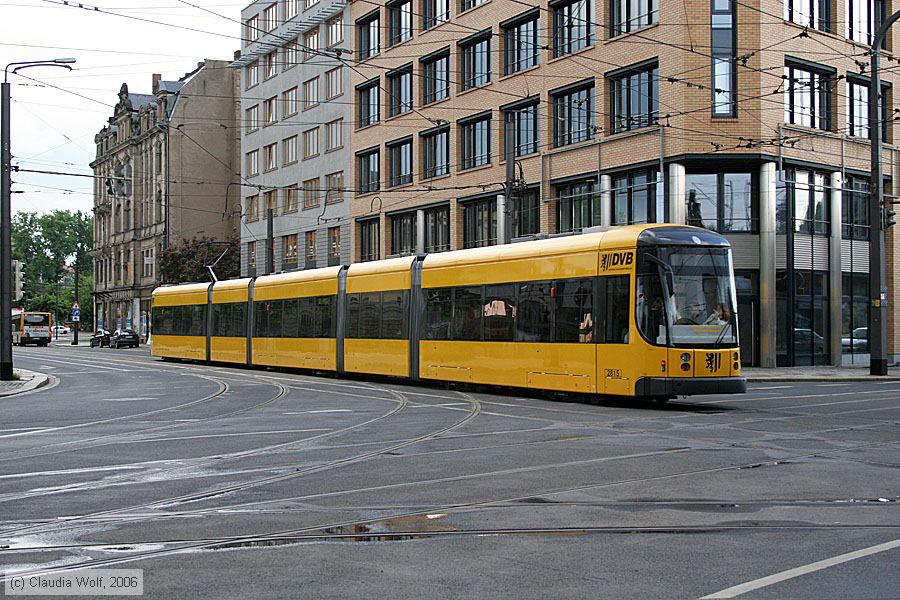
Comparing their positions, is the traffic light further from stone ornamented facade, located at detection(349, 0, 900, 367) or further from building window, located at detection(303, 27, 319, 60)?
building window, located at detection(303, 27, 319, 60)

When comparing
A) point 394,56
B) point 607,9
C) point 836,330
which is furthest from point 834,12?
point 394,56

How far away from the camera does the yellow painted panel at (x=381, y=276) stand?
88.3 ft

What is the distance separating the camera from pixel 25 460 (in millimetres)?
12586

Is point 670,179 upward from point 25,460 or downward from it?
upward

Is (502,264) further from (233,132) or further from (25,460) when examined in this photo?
(233,132)

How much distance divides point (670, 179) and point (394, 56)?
20.8 meters

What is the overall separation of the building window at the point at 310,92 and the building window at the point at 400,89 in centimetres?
886

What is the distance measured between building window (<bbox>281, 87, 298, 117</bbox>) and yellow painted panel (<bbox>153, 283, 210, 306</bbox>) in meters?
21.3

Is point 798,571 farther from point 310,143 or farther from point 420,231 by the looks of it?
point 310,143

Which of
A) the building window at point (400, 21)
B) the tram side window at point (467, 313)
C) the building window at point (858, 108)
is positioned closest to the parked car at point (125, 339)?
the building window at point (400, 21)

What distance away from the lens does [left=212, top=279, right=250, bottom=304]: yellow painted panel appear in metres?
37.5

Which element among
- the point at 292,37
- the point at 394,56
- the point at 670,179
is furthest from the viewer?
the point at 292,37

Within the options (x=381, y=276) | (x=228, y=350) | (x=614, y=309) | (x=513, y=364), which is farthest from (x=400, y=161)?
(x=614, y=309)

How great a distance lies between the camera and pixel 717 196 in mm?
36750
